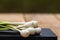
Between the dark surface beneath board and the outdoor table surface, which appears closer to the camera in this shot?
the dark surface beneath board

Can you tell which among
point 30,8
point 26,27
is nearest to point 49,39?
point 26,27

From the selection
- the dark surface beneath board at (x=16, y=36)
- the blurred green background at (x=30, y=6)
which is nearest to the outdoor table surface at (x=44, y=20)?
the dark surface beneath board at (x=16, y=36)

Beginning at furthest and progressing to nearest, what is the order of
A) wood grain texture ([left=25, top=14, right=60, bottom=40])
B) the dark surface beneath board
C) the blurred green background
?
the blurred green background, wood grain texture ([left=25, top=14, right=60, bottom=40]), the dark surface beneath board

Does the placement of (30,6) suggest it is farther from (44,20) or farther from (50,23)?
(50,23)

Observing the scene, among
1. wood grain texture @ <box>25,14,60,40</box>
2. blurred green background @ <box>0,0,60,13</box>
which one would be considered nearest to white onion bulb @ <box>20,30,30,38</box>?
wood grain texture @ <box>25,14,60,40</box>

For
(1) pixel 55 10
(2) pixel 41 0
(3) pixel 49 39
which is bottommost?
(3) pixel 49 39

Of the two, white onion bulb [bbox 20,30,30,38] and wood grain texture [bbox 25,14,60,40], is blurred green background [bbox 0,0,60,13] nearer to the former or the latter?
wood grain texture [bbox 25,14,60,40]

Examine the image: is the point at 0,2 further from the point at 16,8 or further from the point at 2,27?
the point at 2,27

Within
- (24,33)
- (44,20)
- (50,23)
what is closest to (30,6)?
(44,20)
